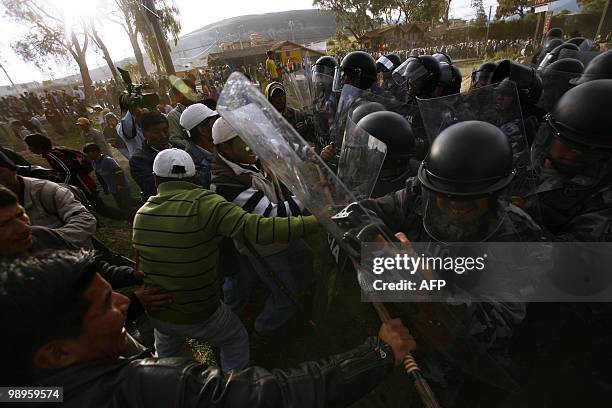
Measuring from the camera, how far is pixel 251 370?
3.71 ft

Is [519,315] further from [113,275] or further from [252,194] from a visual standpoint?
[113,275]

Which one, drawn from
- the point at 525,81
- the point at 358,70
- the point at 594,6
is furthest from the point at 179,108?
the point at 594,6

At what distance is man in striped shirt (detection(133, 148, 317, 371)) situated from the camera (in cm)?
187

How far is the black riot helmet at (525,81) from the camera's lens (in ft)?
11.1

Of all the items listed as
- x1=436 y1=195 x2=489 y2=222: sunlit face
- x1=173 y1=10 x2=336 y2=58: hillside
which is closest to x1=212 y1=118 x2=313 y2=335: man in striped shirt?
x1=436 y1=195 x2=489 y2=222: sunlit face

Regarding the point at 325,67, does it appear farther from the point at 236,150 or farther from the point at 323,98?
the point at 236,150

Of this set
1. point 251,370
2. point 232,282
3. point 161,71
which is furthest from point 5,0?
point 251,370

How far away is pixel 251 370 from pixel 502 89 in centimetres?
293

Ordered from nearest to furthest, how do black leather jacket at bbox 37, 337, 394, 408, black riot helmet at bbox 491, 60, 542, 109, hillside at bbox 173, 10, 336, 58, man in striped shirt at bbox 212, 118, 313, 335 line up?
black leather jacket at bbox 37, 337, 394, 408
man in striped shirt at bbox 212, 118, 313, 335
black riot helmet at bbox 491, 60, 542, 109
hillside at bbox 173, 10, 336, 58

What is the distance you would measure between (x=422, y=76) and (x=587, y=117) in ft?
10.2

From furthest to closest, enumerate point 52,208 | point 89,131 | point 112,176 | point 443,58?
point 89,131
point 443,58
point 112,176
point 52,208

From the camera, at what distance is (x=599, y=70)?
3723mm

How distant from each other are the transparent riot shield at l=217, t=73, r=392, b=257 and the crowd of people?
22mm

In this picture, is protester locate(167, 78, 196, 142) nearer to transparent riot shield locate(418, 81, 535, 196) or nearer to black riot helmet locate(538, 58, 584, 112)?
transparent riot shield locate(418, 81, 535, 196)
